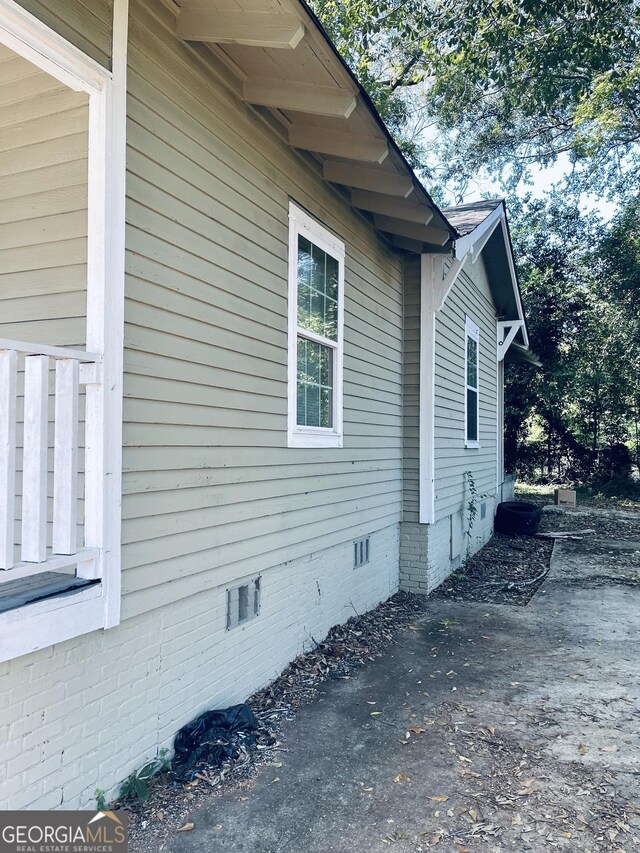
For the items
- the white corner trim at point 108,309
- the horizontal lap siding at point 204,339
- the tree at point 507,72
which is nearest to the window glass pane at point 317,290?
the horizontal lap siding at point 204,339

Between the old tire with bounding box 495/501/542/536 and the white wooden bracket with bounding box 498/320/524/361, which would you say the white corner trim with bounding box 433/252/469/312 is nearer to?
the white wooden bracket with bounding box 498/320/524/361

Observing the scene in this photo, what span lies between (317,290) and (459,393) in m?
3.91

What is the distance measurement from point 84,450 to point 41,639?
0.80 m

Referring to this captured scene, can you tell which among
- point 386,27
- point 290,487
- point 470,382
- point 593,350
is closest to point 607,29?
point 386,27

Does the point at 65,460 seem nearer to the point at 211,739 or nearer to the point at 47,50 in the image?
the point at 47,50

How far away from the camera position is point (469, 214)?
25.9 ft

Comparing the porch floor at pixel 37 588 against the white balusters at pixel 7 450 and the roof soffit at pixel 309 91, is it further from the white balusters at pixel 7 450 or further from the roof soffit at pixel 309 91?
the roof soffit at pixel 309 91

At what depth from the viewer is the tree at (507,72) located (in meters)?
9.95

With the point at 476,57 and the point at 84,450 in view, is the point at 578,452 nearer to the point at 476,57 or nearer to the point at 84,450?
the point at 476,57

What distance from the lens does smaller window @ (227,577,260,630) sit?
12.1 ft

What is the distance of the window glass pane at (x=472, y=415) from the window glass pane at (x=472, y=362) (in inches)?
6.0

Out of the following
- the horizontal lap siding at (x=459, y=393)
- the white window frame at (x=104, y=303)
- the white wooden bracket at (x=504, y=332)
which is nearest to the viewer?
the white window frame at (x=104, y=303)

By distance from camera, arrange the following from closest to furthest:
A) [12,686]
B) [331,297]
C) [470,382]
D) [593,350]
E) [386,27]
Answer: [12,686], [331,297], [470,382], [386,27], [593,350]

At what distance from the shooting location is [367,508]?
5.92 m
